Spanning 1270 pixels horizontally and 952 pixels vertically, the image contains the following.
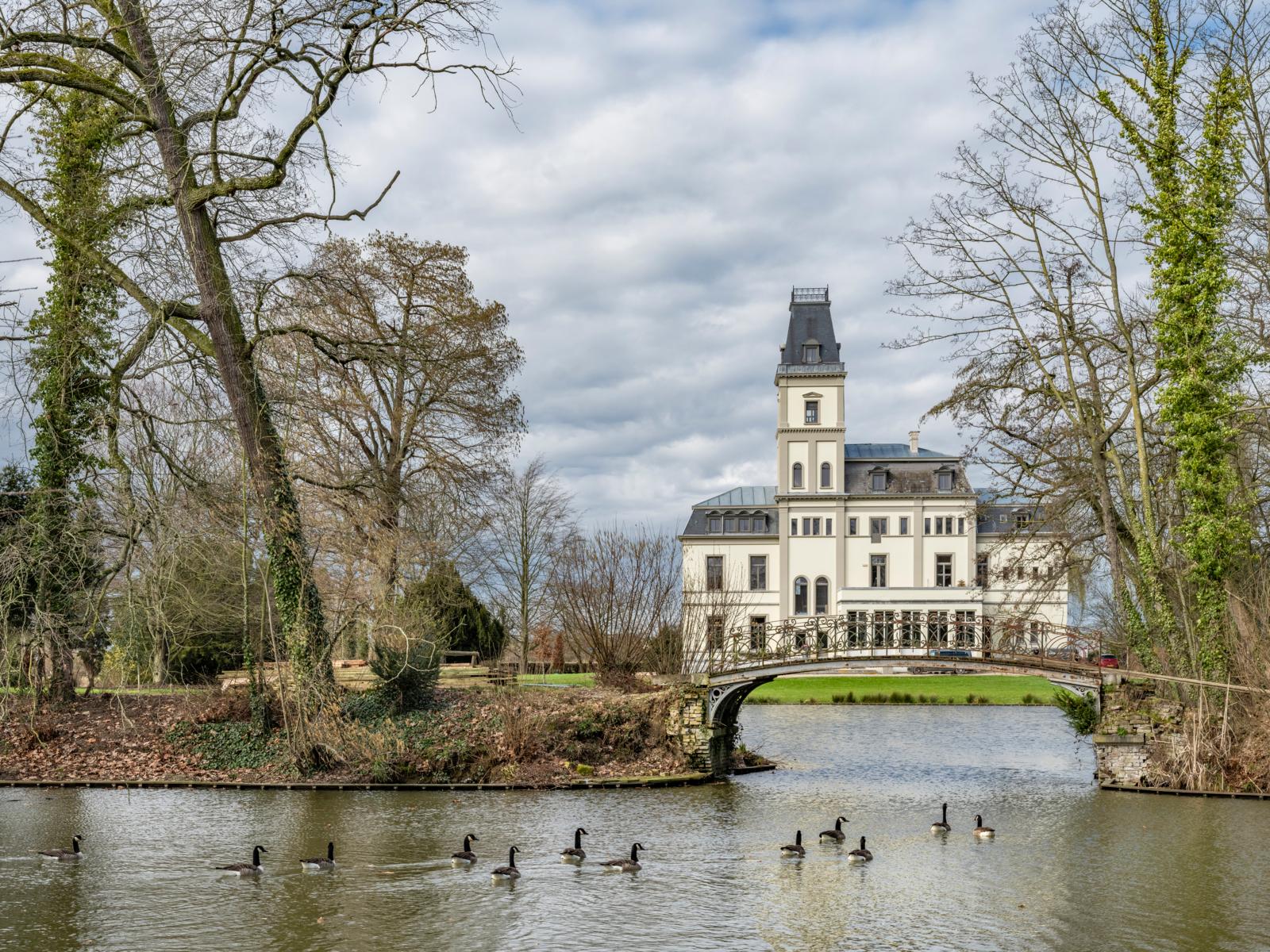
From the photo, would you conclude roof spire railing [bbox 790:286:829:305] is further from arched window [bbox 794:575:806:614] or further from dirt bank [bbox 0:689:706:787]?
dirt bank [bbox 0:689:706:787]

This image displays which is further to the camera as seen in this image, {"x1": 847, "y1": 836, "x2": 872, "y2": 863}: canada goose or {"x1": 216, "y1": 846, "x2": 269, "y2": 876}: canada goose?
{"x1": 847, "y1": 836, "x2": 872, "y2": 863}: canada goose

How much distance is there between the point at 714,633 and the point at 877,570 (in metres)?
38.7

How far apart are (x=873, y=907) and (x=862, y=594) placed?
175 ft

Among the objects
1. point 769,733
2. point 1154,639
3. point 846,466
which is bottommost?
point 769,733

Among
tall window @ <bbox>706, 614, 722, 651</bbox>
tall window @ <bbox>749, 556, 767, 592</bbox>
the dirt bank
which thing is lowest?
the dirt bank

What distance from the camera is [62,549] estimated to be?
66.4 ft

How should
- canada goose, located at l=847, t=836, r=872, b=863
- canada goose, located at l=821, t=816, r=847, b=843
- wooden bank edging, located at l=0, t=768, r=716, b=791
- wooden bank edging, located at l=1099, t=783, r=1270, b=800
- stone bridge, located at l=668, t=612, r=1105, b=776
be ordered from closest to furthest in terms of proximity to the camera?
canada goose, located at l=847, t=836, r=872, b=863 < canada goose, located at l=821, t=816, r=847, b=843 < wooden bank edging, located at l=1099, t=783, r=1270, b=800 < wooden bank edging, located at l=0, t=768, r=716, b=791 < stone bridge, located at l=668, t=612, r=1105, b=776

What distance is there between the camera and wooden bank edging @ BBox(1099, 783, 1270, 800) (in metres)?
22.4

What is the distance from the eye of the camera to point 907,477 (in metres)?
69.6

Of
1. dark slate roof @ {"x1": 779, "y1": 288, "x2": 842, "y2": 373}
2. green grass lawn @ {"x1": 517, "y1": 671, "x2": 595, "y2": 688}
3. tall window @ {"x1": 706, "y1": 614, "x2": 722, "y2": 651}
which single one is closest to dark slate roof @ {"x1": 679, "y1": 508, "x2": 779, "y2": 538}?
dark slate roof @ {"x1": 779, "y1": 288, "x2": 842, "y2": 373}

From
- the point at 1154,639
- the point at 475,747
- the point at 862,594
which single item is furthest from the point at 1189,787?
the point at 862,594

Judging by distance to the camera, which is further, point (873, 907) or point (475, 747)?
point (475, 747)

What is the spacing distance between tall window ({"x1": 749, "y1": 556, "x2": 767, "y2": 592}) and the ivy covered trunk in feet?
151

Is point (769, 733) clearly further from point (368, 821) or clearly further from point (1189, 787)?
point (368, 821)
